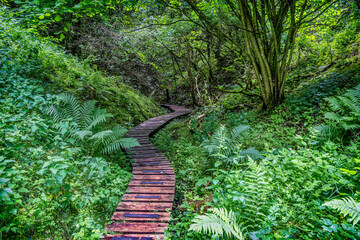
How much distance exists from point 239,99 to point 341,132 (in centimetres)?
446

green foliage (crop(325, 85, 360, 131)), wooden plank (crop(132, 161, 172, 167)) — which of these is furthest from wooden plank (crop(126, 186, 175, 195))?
green foliage (crop(325, 85, 360, 131))

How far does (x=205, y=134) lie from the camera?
6.32m

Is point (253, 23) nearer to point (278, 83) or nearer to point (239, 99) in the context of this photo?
point (278, 83)

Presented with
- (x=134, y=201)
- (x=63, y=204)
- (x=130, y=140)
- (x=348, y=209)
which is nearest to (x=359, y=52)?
(x=348, y=209)

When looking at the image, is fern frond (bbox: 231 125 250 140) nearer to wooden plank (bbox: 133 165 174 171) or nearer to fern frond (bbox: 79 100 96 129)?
wooden plank (bbox: 133 165 174 171)

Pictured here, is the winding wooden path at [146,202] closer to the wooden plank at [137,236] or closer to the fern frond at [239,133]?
the wooden plank at [137,236]

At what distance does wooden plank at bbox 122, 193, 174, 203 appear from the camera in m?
3.17

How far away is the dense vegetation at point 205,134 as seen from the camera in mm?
1922

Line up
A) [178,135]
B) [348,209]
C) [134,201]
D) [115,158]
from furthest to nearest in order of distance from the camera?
[178,135]
[115,158]
[134,201]
[348,209]

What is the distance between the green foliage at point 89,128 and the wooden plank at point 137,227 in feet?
6.26

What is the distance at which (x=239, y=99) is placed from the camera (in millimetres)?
8156

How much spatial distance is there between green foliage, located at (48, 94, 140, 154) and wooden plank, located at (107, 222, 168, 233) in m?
1.91

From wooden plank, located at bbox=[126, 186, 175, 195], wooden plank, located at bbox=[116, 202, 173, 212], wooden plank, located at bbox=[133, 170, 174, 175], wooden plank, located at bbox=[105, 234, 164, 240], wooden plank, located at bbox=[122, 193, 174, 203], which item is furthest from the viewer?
wooden plank, located at bbox=[133, 170, 174, 175]

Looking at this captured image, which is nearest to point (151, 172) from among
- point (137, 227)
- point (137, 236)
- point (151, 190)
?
point (151, 190)
